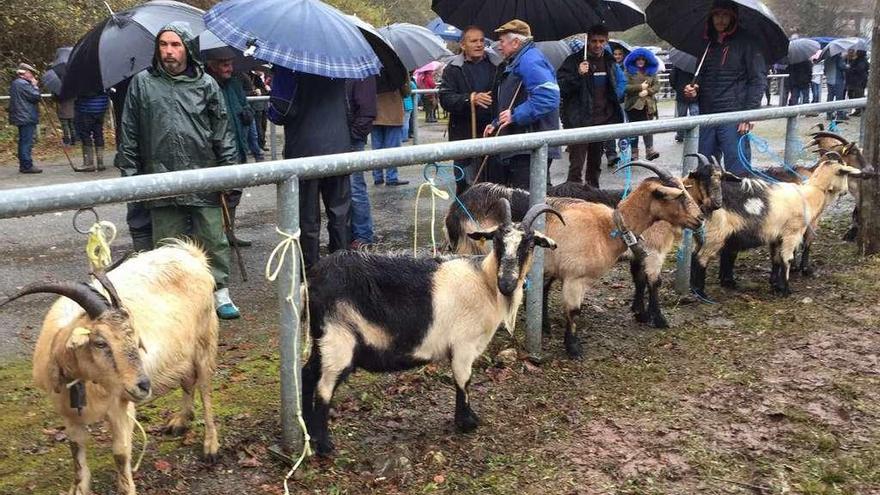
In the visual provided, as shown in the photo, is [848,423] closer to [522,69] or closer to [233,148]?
[522,69]

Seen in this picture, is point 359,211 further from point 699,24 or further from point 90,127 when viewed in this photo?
point 90,127

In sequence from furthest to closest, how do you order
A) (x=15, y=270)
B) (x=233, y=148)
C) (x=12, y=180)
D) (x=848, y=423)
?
1. (x=12, y=180)
2. (x=15, y=270)
3. (x=233, y=148)
4. (x=848, y=423)

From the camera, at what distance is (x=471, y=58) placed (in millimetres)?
7219

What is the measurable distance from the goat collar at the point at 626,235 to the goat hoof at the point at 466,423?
6.14 feet

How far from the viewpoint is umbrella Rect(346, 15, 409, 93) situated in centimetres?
675

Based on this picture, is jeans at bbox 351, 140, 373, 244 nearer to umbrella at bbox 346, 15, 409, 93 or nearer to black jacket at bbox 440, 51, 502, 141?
umbrella at bbox 346, 15, 409, 93

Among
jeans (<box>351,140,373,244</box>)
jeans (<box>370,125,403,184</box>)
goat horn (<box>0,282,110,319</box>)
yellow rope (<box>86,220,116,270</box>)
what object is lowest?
jeans (<box>351,140,373,244</box>)

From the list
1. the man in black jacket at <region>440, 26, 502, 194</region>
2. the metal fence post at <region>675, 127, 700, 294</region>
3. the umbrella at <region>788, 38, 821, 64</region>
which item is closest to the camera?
the metal fence post at <region>675, 127, 700, 294</region>

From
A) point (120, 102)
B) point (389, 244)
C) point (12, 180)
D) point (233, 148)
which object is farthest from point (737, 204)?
point (12, 180)

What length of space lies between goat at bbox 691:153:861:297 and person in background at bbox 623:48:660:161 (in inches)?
202

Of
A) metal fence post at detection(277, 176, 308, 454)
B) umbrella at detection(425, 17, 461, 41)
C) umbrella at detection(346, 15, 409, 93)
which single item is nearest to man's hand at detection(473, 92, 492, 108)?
umbrella at detection(346, 15, 409, 93)

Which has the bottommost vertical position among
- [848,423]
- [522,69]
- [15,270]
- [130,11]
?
[848,423]

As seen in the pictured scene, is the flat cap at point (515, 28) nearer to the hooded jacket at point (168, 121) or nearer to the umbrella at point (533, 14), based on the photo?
the umbrella at point (533, 14)

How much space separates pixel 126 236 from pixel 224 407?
16.0 feet
